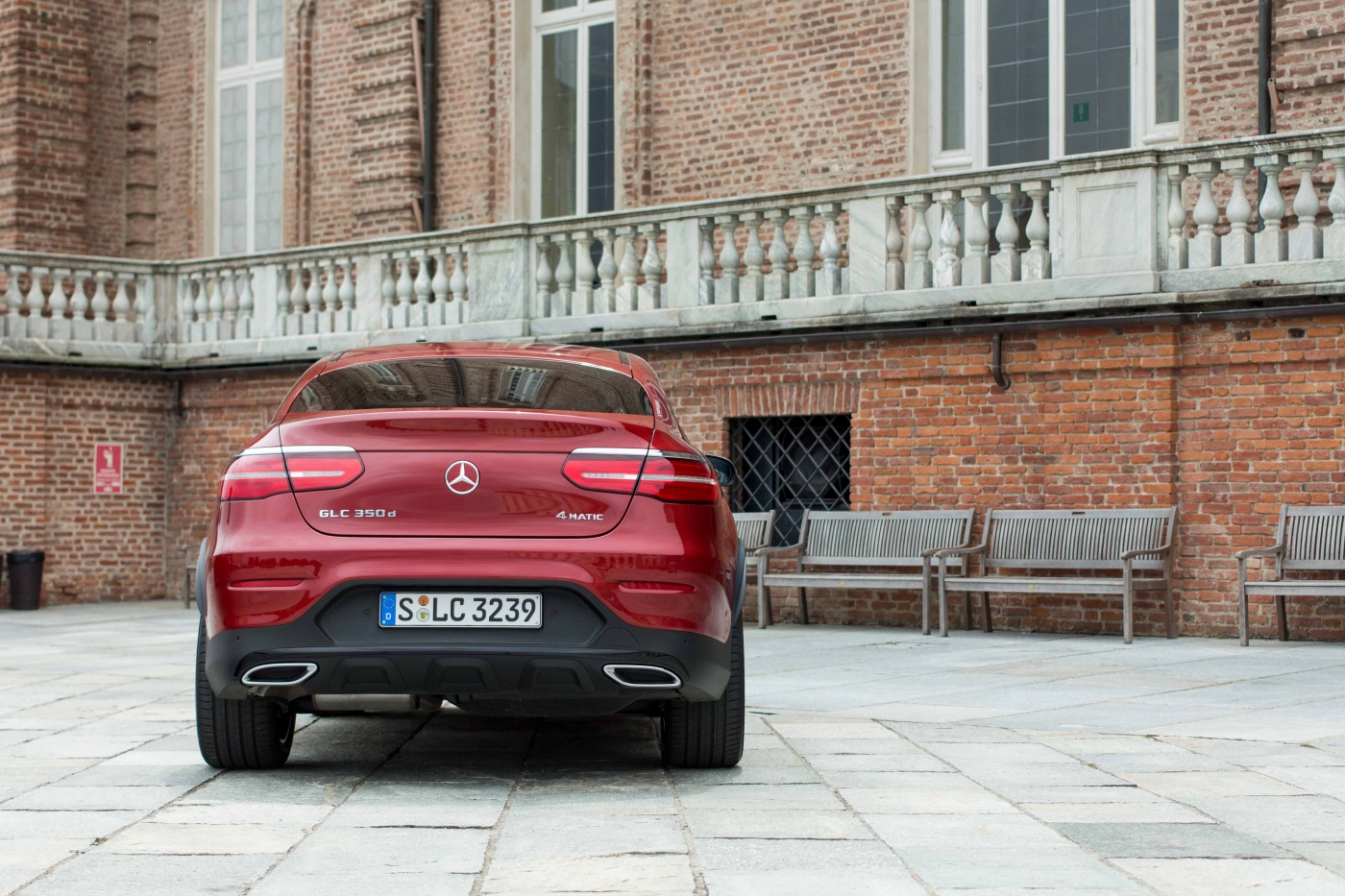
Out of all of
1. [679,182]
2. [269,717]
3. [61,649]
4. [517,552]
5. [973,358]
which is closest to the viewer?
[517,552]

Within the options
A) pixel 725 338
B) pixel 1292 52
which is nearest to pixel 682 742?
pixel 725 338

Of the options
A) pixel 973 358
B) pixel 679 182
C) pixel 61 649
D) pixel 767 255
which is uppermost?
pixel 679 182

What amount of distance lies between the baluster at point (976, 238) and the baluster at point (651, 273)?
290 cm

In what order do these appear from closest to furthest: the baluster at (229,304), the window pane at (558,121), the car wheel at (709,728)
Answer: the car wheel at (709,728) → the baluster at (229,304) → the window pane at (558,121)

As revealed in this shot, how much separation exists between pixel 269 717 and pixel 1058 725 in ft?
11.2

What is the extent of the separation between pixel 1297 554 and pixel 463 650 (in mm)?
7879

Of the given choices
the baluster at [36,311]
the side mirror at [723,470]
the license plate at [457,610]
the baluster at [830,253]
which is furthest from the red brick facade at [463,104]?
the license plate at [457,610]

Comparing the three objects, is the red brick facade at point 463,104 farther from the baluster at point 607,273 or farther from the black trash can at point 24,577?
the black trash can at point 24,577

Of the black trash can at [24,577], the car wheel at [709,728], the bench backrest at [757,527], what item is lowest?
the black trash can at [24,577]

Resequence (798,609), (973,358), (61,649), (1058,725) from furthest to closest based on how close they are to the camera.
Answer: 1. (798,609)
2. (973,358)
3. (61,649)
4. (1058,725)

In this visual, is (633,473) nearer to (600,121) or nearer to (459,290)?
(459,290)

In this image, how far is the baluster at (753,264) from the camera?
14047 millimetres

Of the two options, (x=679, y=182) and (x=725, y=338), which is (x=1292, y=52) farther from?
(x=679, y=182)

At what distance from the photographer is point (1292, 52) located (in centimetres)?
1384
